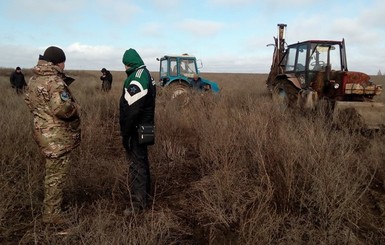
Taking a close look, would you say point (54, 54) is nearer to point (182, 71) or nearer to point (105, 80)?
point (182, 71)

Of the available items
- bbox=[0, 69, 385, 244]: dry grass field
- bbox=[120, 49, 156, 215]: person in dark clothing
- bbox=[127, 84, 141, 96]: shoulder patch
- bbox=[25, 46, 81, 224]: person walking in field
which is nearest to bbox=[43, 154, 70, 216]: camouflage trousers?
bbox=[25, 46, 81, 224]: person walking in field

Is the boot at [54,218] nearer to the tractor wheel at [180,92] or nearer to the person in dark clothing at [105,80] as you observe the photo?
the tractor wheel at [180,92]

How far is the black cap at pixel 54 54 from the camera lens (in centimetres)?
337

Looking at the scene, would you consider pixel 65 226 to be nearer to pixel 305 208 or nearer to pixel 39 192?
pixel 39 192

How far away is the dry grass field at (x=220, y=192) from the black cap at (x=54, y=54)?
1175mm

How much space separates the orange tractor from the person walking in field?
466 cm

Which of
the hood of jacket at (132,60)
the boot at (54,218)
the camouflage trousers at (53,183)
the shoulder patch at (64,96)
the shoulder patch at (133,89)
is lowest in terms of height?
the boot at (54,218)

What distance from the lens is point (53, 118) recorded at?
11.0 feet

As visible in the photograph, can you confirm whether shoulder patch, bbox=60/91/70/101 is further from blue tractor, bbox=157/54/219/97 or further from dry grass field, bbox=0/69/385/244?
blue tractor, bbox=157/54/219/97

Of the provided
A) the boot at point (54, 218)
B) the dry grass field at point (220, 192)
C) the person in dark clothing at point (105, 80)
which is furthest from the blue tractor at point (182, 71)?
the boot at point (54, 218)

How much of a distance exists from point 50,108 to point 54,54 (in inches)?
20.9

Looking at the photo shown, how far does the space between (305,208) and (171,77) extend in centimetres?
983

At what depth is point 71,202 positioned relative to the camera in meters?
3.92

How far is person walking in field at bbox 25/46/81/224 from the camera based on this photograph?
10.9ft
